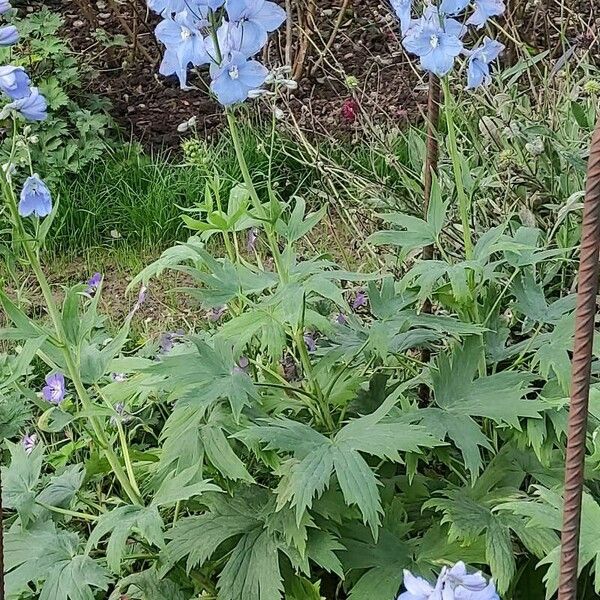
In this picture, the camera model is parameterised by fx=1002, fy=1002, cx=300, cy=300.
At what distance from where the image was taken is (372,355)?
1.93 meters

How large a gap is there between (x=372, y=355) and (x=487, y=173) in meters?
1.18

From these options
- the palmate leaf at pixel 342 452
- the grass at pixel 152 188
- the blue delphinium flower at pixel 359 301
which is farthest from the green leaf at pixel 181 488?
the grass at pixel 152 188

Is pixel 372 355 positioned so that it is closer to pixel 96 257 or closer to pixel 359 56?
pixel 96 257

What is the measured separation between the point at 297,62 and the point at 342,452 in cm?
356

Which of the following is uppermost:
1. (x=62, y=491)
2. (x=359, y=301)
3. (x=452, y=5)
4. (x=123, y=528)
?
(x=452, y=5)

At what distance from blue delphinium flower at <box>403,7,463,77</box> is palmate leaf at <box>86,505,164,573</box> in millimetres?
929

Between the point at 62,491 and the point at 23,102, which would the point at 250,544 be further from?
the point at 23,102

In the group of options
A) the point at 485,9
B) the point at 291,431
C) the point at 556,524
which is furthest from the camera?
the point at 485,9

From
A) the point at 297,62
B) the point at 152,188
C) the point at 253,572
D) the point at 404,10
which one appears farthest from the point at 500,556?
the point at 297,62

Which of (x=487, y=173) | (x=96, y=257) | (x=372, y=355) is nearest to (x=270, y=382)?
(x=372, y=355)

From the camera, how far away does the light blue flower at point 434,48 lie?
5.90 ft

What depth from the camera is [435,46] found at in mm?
1808

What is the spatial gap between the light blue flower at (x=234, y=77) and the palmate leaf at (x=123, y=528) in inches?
28.5

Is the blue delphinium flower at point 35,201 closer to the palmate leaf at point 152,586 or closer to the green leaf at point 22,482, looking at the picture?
the green leaf at point 22,482
